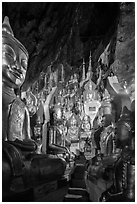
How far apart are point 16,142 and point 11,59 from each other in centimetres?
55

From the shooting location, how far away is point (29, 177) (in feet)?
4.15

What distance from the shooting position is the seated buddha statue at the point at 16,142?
1.10m

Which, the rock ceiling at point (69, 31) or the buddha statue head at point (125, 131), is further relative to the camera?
the rock ceiling at point (69, 31)

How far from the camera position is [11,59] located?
143 cm

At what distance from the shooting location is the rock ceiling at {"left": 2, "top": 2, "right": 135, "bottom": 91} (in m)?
1.85

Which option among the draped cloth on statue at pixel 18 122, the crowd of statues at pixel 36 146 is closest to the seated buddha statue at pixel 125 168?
the crowd of statues at pixel 36 146

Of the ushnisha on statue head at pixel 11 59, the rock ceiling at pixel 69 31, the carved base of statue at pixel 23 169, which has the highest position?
the rock ceiling at pixel 69 31

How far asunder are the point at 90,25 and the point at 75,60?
68 centimetres

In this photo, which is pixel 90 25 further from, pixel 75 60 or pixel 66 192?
pixel 66 192

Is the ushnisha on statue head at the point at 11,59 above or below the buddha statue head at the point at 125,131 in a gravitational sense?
above

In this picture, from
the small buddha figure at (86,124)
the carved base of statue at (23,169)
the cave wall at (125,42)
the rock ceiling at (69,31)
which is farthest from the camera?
the small buddha figure at (86,124)

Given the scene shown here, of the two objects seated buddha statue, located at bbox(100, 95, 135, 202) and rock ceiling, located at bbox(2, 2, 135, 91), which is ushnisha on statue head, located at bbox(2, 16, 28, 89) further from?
seated buddha statue, located at bbox(100, 95, 135, 202)

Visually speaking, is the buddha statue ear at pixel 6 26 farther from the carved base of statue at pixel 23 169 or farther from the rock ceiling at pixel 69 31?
the carved base of statue at pixel 23 169

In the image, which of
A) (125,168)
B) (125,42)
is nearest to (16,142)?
(125,168)
